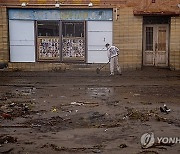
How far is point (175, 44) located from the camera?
65.9ft

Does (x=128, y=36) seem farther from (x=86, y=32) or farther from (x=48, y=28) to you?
(x=48, y=28)

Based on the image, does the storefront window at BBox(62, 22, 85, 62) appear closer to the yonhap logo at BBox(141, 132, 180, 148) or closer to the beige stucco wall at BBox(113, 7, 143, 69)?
the beige stucco wall at BBox(113, 7, 143, 69)

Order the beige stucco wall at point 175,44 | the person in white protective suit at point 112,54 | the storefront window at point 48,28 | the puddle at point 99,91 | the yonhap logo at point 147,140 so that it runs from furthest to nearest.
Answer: the storefront window at point 48,28 → the beige stucco wall at point 175,44 → the person in white protective suit at point 112,54 → the puddle at point 99,91 → the yonhap logo at point 147,140

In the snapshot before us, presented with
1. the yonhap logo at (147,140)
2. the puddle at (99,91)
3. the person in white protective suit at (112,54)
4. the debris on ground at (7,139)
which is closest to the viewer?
the yonhap logo at (147,140)

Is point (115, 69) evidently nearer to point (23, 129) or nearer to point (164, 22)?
point (164, 22)

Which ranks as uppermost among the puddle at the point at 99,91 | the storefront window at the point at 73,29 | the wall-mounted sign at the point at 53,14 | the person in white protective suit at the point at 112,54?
the wall-mounted sign at the point at 53,14

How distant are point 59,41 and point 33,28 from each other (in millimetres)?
1665

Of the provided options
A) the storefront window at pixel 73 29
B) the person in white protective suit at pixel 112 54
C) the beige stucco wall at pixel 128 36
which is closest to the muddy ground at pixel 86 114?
the person in white protective suit at pixel 112 54

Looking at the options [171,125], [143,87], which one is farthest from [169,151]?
[143,87]

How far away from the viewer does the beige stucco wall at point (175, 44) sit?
781 inches

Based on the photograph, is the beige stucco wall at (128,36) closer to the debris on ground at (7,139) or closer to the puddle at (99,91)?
the puddle at (99,91)

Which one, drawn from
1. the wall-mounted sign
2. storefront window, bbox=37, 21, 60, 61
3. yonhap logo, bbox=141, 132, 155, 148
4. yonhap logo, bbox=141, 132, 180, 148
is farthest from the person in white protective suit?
yonhap logo, bbox=141, 132, 180, 148

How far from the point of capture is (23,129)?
853 centimetres

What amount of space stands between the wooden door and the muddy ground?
3388 millimetres
